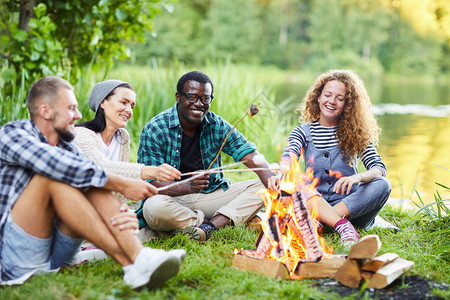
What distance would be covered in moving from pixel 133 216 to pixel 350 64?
29443 mm

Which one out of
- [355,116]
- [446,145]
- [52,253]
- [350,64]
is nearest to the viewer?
[52,253]

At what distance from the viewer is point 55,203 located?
2.39m

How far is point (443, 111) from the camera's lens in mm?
13445

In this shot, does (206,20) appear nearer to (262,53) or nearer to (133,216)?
(262,53)

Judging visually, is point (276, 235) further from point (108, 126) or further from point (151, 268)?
point (108, 126)

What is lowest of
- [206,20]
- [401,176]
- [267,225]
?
[401,176]

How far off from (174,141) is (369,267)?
1.70 meters

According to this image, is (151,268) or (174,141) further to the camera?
(174,141)

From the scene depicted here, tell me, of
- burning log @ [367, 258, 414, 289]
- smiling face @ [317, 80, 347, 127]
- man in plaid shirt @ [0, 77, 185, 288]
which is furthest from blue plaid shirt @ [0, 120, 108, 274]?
smiling face @ [317, 80, 347, 127]

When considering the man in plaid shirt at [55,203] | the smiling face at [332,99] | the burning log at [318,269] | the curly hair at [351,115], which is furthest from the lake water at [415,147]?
the man in plaid shirt at [55,203]

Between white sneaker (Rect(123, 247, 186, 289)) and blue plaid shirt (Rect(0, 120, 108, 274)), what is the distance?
431 mm

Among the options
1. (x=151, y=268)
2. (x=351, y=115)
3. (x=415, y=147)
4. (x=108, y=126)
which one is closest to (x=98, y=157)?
(x=108, y=126)

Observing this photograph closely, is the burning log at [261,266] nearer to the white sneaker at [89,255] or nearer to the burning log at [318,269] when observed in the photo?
the burning log at [318,269]

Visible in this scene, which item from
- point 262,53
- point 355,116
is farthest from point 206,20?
point 355,116
